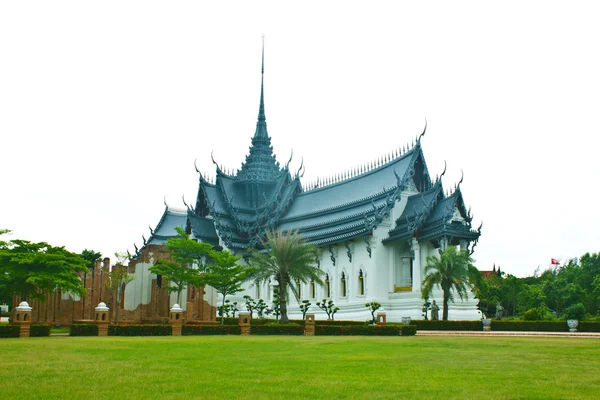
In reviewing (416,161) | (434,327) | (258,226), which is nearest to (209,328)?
(434,327)

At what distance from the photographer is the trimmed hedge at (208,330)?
946 inches

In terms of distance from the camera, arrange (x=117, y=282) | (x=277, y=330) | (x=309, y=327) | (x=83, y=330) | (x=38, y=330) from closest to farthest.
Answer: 1. (x=38, y=330)
2. (x=83, y=330)
3. (x=309, y=327)
4. (x=277, y=330)
5. (x=117, y=282)

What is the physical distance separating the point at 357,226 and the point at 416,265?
438 cm

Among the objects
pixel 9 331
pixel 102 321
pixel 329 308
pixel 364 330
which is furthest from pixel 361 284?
pixel 9 331

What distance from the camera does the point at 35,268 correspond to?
81.0 feet

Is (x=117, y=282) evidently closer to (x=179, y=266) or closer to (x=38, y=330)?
(x=179, y=266)

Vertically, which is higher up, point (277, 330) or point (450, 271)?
point (450, 271)

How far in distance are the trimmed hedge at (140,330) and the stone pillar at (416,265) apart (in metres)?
17.1

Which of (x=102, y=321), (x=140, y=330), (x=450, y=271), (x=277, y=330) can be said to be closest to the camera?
(x=102, y=321)

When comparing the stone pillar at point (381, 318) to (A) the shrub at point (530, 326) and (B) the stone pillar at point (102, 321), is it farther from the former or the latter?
(B) the stone pillar at point (102, 321)

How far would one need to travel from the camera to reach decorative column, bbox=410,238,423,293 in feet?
119

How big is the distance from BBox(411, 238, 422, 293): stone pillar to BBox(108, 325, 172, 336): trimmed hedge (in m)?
17.1

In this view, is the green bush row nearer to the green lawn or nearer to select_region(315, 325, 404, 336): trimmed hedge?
select_region(315, 325, 404, 336): trimmed hedge

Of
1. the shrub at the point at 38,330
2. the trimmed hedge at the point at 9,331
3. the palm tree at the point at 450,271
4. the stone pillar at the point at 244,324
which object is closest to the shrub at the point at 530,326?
the palm tree at the point at 450,271
